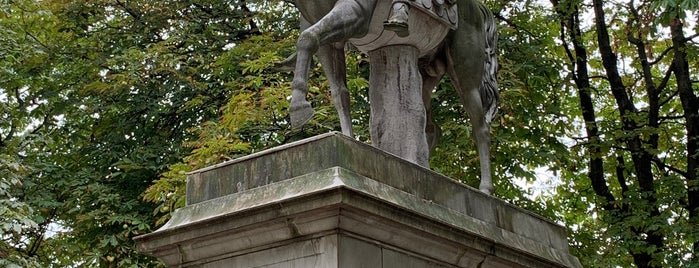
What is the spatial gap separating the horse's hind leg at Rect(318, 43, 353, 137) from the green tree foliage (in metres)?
4.84

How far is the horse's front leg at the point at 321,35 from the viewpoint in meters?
5.66

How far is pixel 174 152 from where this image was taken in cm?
1344

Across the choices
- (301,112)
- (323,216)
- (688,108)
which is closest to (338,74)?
(301,112)

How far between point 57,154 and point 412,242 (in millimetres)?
10407

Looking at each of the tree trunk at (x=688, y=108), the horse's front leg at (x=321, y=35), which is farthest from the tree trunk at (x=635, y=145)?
the horse's front leg at (x=321, y=35)

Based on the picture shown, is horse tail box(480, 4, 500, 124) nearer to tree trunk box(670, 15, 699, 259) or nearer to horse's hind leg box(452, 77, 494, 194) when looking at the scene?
horse's hind leg box(452, 77, 494, 194)

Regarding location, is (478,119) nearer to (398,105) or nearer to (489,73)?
(489,73)

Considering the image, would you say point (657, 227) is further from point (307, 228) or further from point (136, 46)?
point (307, 228)

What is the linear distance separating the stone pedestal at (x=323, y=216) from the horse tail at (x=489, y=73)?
154cm

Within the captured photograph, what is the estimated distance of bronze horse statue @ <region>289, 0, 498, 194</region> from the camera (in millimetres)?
5770

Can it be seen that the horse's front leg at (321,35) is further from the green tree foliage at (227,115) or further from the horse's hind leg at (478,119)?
the green tree foliage at (227,115)

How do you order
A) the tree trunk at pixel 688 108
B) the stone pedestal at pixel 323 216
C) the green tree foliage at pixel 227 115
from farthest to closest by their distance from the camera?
the tree trunk at pixel 688 108 → the green tree foliage at pixel 227 115 → the stone pedestal at pixel 323 216

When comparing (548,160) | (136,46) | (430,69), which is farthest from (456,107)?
(430,69)

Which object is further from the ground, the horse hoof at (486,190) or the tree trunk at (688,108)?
the tree trunk at (688,108)
